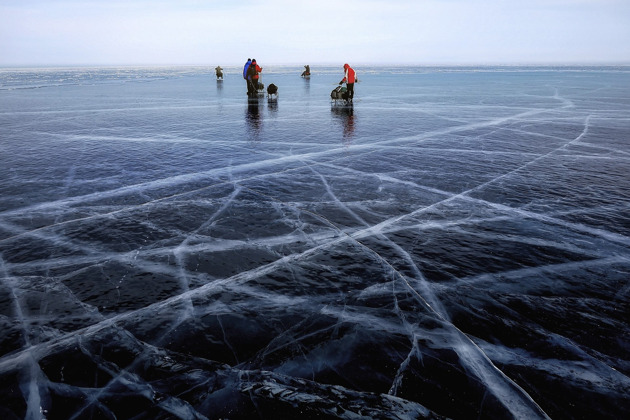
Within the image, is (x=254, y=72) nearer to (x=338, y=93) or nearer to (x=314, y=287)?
(x=338, y=93)

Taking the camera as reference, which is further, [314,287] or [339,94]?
[339,94]

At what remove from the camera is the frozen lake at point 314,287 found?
3834mm

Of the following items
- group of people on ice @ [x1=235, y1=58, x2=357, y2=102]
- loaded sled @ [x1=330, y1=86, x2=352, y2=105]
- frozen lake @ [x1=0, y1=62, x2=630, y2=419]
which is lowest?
frozen lake @ [x1=0, y1=62, x2=630, y2=419]

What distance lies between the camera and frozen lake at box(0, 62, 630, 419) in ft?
12.6

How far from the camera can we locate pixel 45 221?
7.67 m

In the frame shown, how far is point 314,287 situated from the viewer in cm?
552

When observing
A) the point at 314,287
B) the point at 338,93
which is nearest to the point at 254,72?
the point at 338,93

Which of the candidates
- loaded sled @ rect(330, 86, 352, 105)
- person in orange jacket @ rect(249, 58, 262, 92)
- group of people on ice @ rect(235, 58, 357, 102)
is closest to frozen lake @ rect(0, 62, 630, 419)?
group of people on ice @ rect(235, 58, 357, 102)

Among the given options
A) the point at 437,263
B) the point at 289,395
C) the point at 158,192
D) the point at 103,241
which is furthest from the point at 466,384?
the point at 158,192

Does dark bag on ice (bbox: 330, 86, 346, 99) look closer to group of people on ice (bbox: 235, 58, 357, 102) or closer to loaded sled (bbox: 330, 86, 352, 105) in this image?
loaded sled (bbox: 330, 86, 352, 105)

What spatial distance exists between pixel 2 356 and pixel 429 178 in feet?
31.2

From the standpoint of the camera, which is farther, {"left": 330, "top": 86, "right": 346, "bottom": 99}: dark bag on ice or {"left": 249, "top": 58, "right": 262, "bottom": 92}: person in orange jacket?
{"left": 249, "top": 58, "right": 262, "bottom": 92}: person in orange jacket

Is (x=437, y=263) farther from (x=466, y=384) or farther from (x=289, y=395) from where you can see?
(x=289, y=395)

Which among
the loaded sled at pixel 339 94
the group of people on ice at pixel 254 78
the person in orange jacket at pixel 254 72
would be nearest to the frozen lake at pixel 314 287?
the group of people on ice at pixel 254 78
